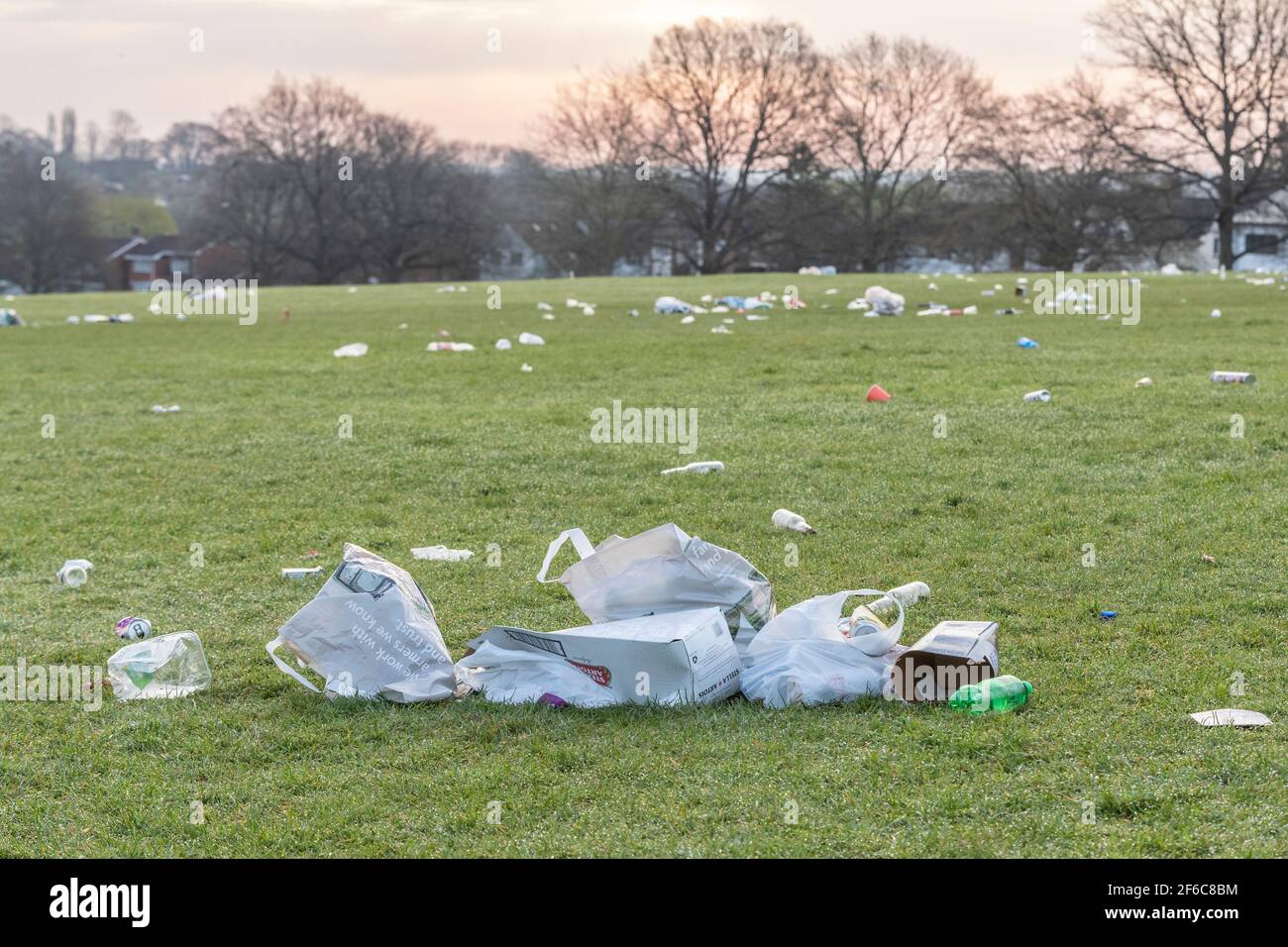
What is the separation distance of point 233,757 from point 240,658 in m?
0.97

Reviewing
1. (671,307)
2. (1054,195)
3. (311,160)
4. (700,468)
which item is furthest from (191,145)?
(700,468)

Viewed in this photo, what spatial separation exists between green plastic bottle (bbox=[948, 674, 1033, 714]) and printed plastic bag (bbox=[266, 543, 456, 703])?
63.6 inches

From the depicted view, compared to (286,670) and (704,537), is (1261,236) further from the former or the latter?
(286,670)

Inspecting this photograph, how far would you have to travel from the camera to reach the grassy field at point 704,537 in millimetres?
3260

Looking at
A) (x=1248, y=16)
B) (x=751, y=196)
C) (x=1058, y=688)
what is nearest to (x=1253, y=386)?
(x=1058, y=688)

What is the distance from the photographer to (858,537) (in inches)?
245

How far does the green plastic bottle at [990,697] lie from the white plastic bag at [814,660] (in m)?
0.24

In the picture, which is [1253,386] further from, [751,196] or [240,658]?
[751,196]

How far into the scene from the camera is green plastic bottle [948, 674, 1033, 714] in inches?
152

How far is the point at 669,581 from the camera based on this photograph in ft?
14.7

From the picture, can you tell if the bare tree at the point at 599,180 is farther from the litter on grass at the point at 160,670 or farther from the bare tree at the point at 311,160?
the litter on grass at the point at 160,670

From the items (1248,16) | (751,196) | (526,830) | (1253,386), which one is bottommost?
(526,830)

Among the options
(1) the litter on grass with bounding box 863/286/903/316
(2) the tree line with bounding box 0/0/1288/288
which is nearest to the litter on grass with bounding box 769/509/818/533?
(1) the litter on grass with bounding box 863/286/903/316

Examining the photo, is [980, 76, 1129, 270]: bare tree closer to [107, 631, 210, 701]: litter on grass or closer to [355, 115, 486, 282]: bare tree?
[355, 115, 486, 282]: bare tree
